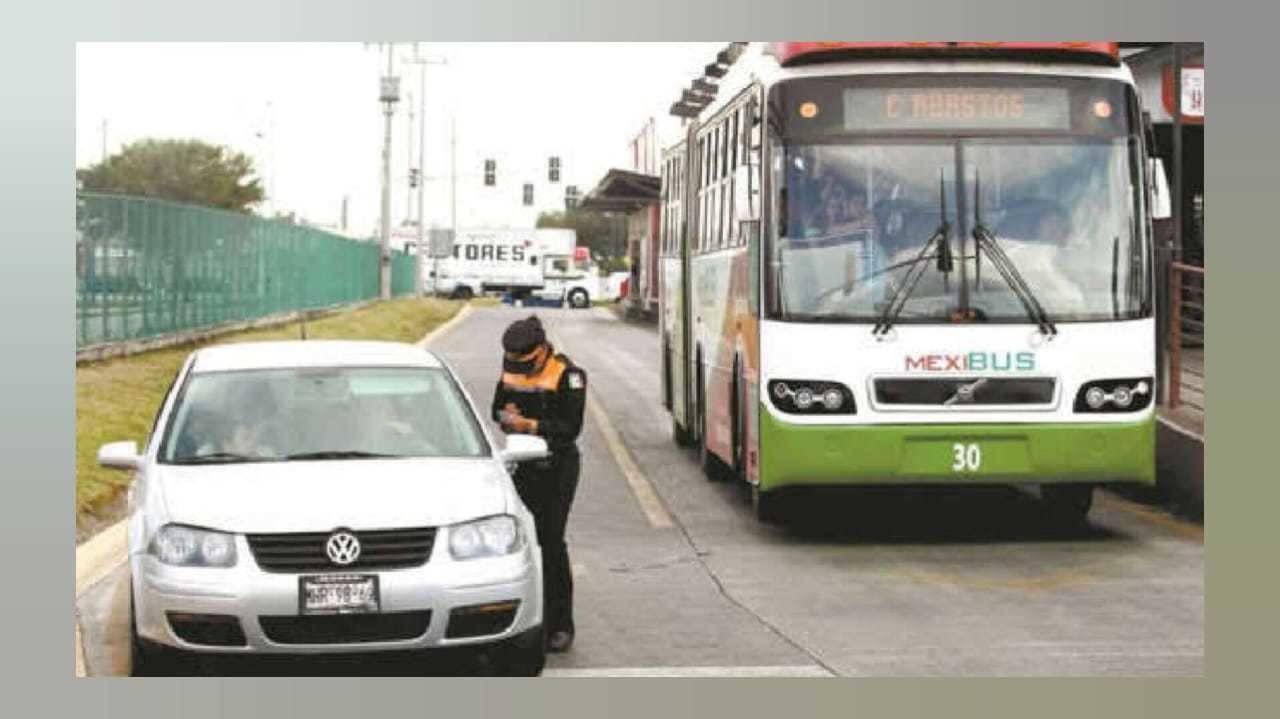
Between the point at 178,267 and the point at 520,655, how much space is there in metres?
24.5

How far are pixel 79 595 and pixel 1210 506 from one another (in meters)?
6.11

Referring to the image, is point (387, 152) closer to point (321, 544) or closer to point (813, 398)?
point (813, 398)

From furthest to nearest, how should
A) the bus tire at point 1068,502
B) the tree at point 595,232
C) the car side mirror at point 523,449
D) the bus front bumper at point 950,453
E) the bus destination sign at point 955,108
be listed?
the tree at point 595,232, the bus tire at point 1068,502, the bus destination sign at point 955,108, the bus front bumper at point 950,453, the car side mirror at point 523,449

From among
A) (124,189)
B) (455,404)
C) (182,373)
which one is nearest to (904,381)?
(455,404)

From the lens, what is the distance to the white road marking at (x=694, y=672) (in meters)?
9.45

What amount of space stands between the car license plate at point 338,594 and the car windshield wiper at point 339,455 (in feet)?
3.78

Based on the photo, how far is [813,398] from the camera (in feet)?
44.5

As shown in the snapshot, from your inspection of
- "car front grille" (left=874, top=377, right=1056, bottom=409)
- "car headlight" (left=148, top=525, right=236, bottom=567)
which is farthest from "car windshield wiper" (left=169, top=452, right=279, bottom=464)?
"car front grille" (left=874, top=377, right=1056, bottom=409)

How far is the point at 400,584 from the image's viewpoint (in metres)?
8.59

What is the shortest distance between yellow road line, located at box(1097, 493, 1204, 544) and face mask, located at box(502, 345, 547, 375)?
6122mm

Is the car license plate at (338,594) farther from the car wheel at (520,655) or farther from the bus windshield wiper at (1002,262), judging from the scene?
the bus windshield wiper at (1002,262)

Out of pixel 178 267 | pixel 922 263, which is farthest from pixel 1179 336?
pixel 178 267

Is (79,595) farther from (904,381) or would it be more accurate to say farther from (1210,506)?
(1210,506)

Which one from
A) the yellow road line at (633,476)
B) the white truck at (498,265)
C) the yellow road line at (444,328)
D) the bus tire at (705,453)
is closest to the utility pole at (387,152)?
the yellow road line at (444,328)
